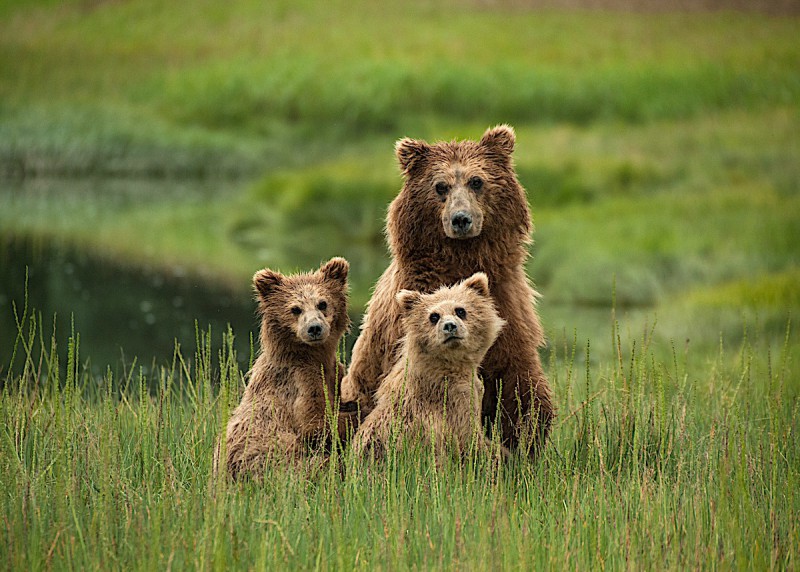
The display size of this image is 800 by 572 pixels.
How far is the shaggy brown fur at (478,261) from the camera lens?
211 inches

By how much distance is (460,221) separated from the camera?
518cm

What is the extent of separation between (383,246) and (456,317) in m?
11.3

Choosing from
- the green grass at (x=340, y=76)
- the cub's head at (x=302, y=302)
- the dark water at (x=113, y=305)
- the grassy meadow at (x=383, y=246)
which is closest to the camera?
the grassy meadow at (x=383, y=246)

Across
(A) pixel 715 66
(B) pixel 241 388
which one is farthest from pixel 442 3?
(B) pixel 241 388

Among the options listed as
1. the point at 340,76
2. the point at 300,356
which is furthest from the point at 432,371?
the point at 340,76

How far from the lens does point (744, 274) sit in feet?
44.7

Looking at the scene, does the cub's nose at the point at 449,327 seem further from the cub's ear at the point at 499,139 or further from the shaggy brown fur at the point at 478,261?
the cub's ear at the point at 499,139

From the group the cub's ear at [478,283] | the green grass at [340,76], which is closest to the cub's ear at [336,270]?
the cub's ear at [478,283]

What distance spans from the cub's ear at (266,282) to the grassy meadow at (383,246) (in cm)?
40

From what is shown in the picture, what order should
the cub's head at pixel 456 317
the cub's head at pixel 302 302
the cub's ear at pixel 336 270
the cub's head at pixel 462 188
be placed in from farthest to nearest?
the cub's head at pixel 462 188 < the cub's ear at pixel 336 270 < the cub's head at pixel 302 302 < the cub's head at pixel 456 317

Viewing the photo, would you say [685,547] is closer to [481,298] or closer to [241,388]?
[481,298]

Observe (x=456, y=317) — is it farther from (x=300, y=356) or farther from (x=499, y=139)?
(x=499, y=139)

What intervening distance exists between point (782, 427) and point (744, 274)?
785cm

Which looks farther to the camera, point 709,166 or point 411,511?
point 709,166
